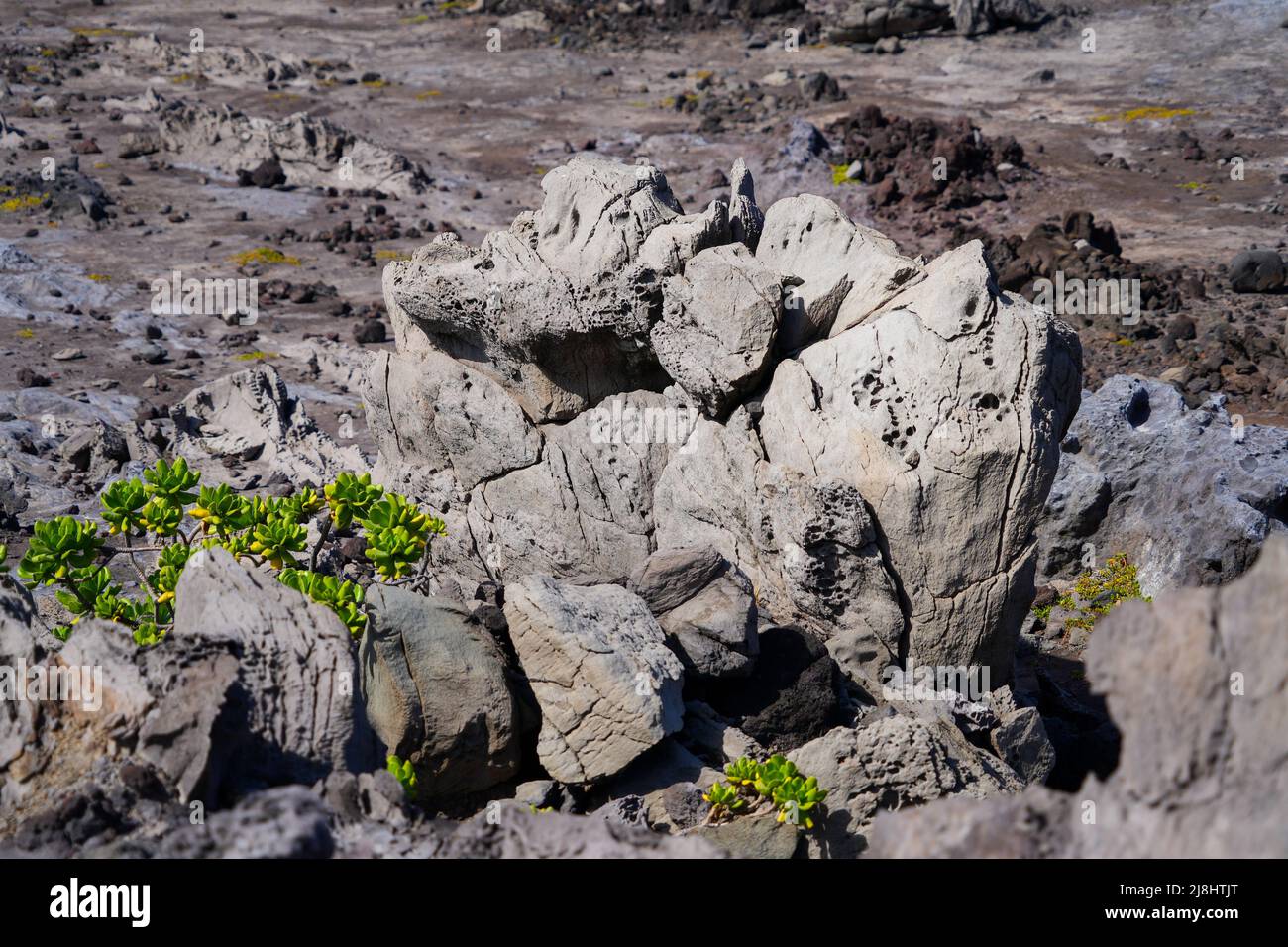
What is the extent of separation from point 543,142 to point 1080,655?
971 inches

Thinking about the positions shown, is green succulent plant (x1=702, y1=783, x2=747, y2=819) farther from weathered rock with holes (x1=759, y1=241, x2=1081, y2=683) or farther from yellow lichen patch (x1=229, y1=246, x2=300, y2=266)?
yellow lichen patch (x1=229, y1=246, x2=300, y2=266)

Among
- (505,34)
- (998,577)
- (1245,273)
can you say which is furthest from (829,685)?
(505,34)

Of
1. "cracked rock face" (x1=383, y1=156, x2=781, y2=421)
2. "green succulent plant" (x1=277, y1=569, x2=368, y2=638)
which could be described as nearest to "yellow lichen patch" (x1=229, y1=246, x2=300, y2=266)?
"cracked rock face" (x1=383, y1=156, x2=781, y2=421)

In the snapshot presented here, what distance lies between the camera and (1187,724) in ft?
14.0

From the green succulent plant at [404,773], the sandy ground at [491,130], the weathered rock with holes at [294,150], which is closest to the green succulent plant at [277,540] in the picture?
the green succulent plant at [404,773]

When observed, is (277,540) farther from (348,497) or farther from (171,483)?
(171,483)

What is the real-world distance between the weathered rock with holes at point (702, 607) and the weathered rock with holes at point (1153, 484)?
20.7 feet

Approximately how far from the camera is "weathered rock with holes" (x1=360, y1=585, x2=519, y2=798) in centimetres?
738

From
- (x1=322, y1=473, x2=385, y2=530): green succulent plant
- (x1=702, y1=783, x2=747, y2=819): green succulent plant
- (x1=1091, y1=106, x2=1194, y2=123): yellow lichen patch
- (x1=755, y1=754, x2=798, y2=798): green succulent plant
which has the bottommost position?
(x1=702, y1=783, x2=747, y2=819): green succulent plant

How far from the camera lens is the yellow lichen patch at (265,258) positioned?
25.5 meters

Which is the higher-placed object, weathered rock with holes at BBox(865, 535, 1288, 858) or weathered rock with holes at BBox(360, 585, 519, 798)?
weathered rock with holes at BBox(865, 535, 1288, 858)

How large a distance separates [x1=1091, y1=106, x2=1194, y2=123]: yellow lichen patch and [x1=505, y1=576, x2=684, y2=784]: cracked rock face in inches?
1119

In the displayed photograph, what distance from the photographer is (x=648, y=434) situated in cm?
1011
